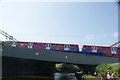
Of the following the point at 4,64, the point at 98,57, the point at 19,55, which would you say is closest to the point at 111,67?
the point at 98,57

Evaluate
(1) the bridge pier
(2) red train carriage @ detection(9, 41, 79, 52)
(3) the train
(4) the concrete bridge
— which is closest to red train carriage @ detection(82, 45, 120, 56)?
(3) the train

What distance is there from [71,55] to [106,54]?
6.65 meters

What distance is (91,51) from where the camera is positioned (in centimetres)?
4088

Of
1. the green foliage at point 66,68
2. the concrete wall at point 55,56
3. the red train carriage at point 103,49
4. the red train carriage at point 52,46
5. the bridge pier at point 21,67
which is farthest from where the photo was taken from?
the green foliage at point 66,68

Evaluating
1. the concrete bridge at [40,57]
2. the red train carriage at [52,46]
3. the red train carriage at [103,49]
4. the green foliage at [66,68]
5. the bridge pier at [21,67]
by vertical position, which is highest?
the red train carriage at [52,46]

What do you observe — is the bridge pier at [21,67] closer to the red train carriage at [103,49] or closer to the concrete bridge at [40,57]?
the concrete bridge at [40,57]

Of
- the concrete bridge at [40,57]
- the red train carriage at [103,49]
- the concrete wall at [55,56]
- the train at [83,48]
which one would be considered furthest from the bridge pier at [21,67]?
the red train carriage at [103,49]

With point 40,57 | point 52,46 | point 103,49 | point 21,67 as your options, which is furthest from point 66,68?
point 103,49

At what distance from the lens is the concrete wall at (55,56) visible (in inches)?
1547

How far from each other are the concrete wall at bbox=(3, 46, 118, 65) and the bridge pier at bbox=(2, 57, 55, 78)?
3.80 meters

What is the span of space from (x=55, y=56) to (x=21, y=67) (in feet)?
37.9

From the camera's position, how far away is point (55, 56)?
41.2 metres

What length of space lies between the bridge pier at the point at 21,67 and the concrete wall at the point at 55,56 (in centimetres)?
380

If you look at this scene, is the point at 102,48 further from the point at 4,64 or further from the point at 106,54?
the point at 4,64
